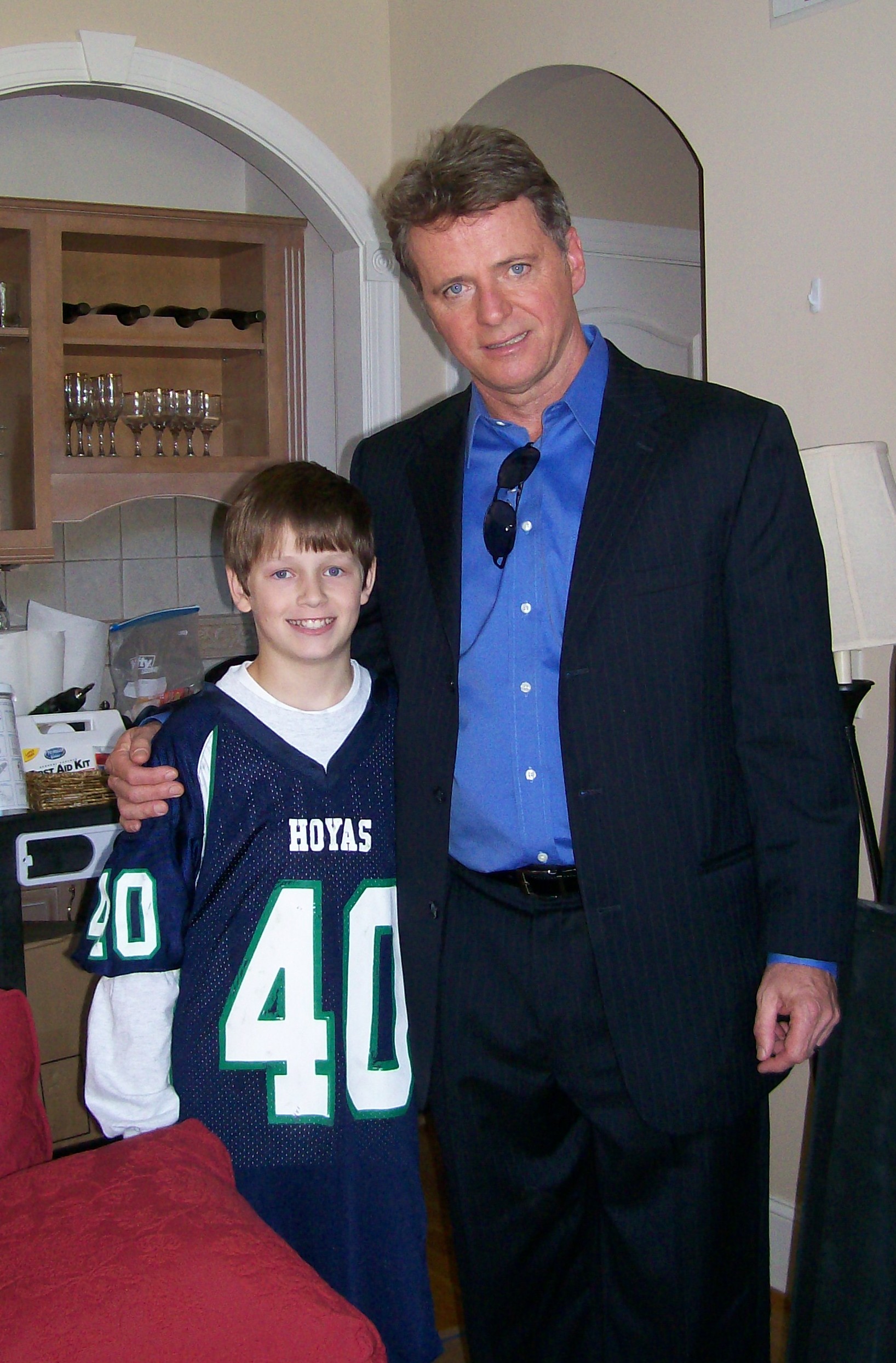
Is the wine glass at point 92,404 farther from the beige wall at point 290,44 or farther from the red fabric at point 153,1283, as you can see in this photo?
the red fabric at point 153,1283

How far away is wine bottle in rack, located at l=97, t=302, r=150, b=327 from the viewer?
336 centimetres

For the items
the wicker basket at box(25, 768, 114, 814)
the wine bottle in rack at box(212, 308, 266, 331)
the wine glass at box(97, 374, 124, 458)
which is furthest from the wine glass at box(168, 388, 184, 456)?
the wicker basket at box(25, 768, 114, 814)

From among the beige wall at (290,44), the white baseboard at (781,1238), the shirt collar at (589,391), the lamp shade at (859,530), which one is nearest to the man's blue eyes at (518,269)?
the shirt collar at (589,391)

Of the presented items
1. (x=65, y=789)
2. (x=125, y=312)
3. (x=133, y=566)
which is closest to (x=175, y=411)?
(x=125, y=312)

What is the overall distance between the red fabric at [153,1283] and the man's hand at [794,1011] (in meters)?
0.49

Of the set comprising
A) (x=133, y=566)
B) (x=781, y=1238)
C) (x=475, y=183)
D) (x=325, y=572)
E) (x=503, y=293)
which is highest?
(x=475, y=183)

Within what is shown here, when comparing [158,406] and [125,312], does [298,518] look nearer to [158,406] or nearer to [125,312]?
[158,406]

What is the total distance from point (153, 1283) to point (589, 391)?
3.31 ft

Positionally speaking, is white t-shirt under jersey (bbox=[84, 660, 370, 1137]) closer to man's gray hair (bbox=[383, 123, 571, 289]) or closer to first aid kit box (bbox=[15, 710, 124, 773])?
man's gray hair (bbox=[383, 123, 571, 289])

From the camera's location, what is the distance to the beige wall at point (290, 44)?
9.10 ft

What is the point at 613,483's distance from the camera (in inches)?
52.7

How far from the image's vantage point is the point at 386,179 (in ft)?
10.2

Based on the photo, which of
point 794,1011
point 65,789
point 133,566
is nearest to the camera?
point 794,1011

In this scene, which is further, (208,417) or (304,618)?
(208,417)
